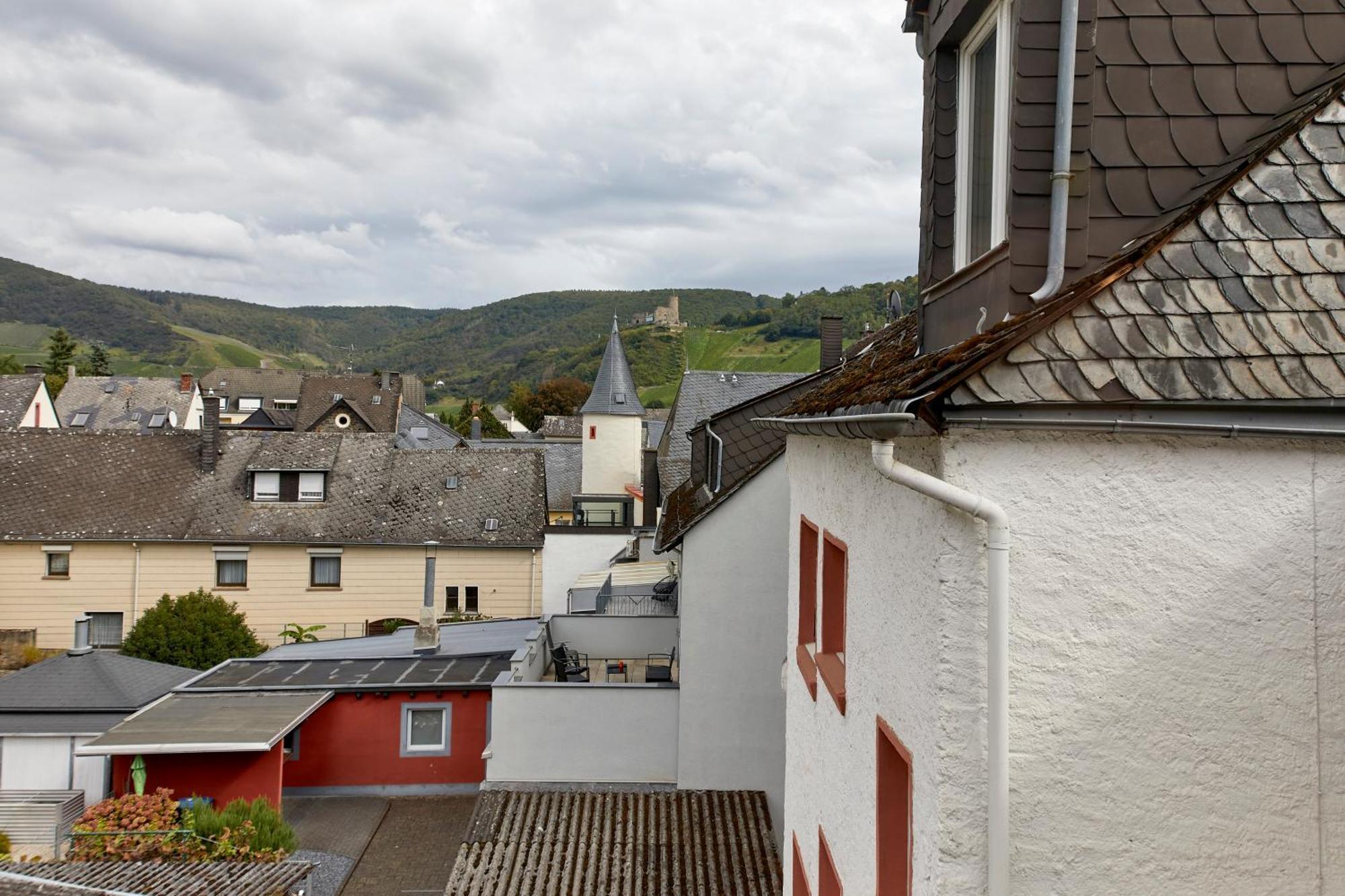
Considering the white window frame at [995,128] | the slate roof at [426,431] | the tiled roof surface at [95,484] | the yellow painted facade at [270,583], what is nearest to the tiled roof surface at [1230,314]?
the white window frame at [995,128]

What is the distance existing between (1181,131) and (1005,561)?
1962 millimetres

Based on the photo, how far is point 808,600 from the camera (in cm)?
691

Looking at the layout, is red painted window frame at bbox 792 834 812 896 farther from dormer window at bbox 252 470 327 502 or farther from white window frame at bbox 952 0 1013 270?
dormer window at bbox 252 470 327 502

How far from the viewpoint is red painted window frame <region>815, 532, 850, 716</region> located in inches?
208

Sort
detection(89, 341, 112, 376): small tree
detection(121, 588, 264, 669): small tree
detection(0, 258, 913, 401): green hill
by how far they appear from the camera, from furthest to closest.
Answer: detection(0, 258, 913, 401): green hill < detection(89, 341, 112, 376): small tree < detection(121, 588, 264, 669): small tree

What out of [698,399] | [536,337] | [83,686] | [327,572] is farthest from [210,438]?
[536,337]

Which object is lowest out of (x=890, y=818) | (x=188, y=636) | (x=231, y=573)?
(x=188, y=636)

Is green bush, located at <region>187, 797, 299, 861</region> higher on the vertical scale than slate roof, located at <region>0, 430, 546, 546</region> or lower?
lower

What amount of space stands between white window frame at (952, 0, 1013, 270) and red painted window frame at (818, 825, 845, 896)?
11.4ft

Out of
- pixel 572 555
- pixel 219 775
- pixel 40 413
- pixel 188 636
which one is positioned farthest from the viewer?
pixel 40 413

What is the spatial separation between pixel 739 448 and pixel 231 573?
859 inches

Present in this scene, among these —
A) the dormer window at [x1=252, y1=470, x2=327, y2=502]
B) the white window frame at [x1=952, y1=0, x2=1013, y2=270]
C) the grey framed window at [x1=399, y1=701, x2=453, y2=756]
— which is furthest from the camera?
the dormer window at [x1=252, y1=470, x2=327, y2=502]

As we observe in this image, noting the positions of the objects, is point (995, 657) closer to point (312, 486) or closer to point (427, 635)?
point (427, 635)

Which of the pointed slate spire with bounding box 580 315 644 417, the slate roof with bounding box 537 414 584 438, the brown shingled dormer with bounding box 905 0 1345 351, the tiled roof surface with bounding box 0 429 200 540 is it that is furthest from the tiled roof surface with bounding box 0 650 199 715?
the slate roof with bounding box 537 414 584 438
